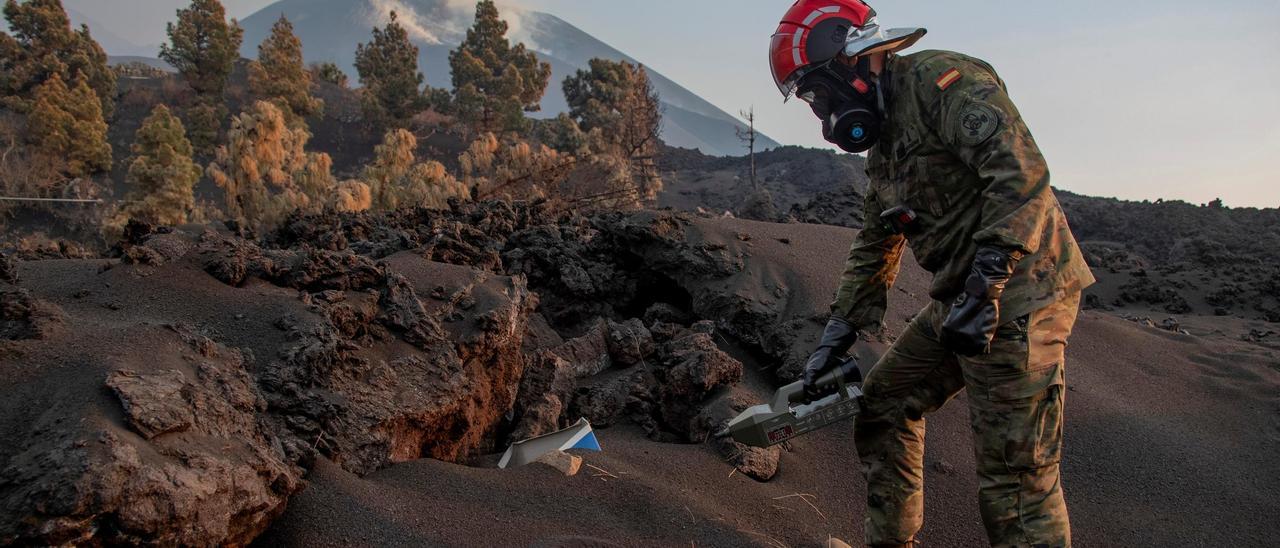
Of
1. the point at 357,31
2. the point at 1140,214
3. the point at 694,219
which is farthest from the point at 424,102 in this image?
the point at 357,31

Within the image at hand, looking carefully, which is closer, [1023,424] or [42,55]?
[1023,424]

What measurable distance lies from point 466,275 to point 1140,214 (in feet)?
53.5

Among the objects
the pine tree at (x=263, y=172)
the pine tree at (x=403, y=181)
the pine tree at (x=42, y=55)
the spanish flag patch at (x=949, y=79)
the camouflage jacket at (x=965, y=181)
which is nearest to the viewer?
the camouflage jacket at (x=965, y=181)

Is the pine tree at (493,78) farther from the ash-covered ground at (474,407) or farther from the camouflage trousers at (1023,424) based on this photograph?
the camouflage trousers at (1023,424)

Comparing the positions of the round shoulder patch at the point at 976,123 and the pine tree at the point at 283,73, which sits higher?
the pine tree at the point at 283,73

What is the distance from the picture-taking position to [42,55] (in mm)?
27047

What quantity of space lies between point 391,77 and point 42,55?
41.8ft

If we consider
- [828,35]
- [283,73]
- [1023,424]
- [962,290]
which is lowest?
[1023,424]

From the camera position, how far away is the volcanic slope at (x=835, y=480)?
218cm

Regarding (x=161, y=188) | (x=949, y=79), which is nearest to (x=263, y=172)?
(x=161, y=188)

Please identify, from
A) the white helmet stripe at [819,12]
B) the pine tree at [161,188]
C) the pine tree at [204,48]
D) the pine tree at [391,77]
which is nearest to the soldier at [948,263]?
the white helmet stripe at [819,12]

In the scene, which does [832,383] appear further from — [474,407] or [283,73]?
[283,73]

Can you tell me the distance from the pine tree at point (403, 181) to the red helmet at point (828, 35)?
7.27m

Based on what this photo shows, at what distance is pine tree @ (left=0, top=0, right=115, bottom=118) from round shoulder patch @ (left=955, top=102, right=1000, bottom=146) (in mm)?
31436
